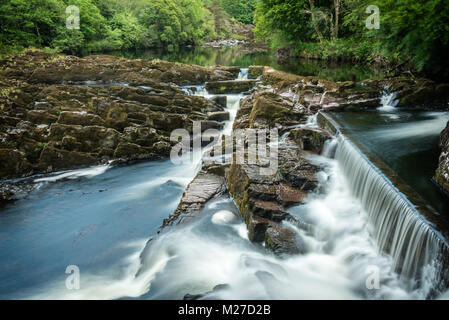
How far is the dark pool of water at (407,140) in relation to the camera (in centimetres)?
556

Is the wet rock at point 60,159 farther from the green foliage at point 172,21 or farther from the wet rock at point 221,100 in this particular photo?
the green foliage at point 172,21

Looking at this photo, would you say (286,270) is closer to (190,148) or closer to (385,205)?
(385,205)

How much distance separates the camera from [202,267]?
17.7 ft

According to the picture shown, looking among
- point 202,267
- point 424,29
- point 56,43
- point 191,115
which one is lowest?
point 202,267

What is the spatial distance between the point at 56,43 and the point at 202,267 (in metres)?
31.5

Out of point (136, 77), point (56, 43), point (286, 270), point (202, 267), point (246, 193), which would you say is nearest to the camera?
point (286, 270)

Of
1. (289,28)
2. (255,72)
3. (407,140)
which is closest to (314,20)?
(289,28)

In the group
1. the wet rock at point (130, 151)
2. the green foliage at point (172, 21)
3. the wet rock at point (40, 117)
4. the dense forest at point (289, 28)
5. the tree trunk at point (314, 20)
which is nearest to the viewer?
the dense forest at point (289, 28)

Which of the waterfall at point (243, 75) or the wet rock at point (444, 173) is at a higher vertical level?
the waterfall at point (243, 75)

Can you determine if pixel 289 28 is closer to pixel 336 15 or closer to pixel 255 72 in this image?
pixel 336 15

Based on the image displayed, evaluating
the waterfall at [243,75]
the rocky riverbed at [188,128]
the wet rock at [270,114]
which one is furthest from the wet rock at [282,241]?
the waterfall at [243,75]

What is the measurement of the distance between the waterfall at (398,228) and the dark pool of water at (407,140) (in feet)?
1.87

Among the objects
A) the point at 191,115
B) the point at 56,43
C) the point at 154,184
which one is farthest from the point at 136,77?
the point at 56,43

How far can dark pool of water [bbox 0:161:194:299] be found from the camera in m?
5.66
